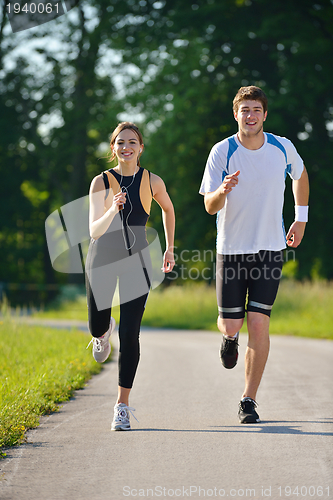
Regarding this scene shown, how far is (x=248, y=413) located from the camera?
4.95m

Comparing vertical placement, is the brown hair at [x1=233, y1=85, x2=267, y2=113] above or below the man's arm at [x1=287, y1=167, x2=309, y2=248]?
above

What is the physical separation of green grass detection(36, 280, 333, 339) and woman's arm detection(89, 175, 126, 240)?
998 cm

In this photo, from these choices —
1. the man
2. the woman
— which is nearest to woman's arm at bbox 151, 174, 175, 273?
the woman

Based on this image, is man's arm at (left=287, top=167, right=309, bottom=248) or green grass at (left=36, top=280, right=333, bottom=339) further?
green grass at (left=36, top=280, right=333, bottom=339)

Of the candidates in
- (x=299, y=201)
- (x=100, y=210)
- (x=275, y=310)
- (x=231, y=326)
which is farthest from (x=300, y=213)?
(x=275, y=310)

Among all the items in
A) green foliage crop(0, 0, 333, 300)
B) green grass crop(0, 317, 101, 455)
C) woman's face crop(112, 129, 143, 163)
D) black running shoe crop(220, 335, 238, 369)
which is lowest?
green grass crop(0, 317, 101, 455)

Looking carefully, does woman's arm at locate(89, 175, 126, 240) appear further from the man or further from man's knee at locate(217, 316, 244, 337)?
man's knee at locate(217, 316, 244, 337)

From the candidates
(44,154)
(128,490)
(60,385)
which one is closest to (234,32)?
(44,154)

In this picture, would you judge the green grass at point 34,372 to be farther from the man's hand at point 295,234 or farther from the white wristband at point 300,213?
the white wristband at point 300,213

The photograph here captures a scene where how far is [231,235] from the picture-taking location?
16.7 feet

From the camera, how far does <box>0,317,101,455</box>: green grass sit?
488cm

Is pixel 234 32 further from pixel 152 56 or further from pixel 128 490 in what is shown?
pixel 128 490

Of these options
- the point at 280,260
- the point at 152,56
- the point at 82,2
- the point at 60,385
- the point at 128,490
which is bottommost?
the point at 60,385

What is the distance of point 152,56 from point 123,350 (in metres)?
26.2
